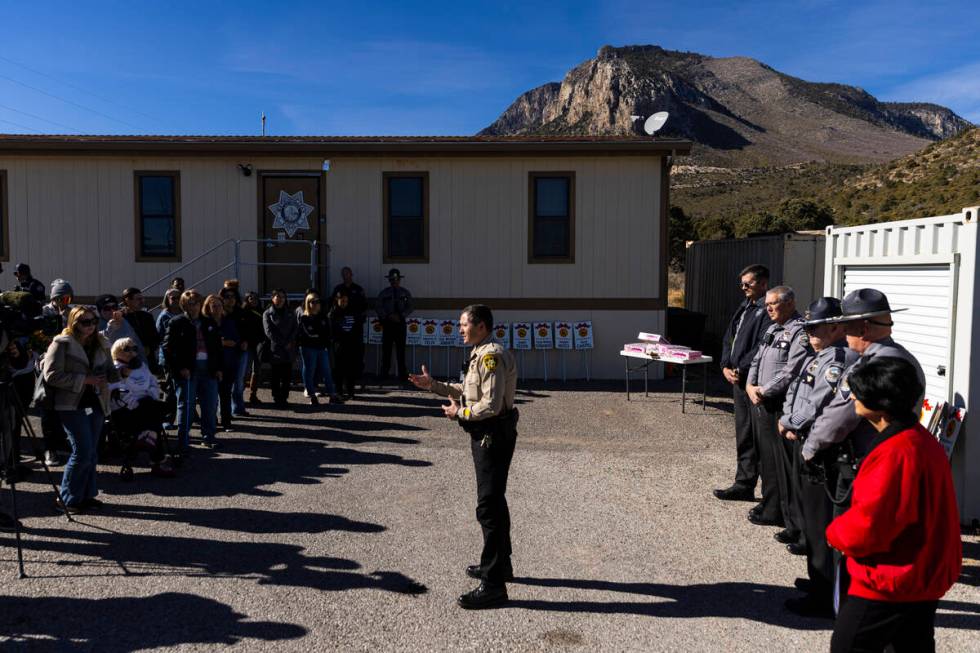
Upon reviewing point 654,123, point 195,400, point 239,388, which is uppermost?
point 654,123

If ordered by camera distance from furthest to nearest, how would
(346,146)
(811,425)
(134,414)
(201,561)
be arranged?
1. (346,146)
2. (134,414)
3. (201,561)
4. (811,425)

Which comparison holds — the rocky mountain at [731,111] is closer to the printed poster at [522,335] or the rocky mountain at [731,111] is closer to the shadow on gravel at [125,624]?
the printed poster at [522,335]

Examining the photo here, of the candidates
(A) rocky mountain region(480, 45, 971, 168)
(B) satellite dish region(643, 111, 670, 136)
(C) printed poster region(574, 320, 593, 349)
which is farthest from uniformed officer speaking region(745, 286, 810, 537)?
(A) rocky mountain region(480, 45, 971, 168)

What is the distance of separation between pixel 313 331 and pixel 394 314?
2.13 metres

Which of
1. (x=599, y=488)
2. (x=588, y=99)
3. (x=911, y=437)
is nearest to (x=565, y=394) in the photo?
(x=599, y=488)

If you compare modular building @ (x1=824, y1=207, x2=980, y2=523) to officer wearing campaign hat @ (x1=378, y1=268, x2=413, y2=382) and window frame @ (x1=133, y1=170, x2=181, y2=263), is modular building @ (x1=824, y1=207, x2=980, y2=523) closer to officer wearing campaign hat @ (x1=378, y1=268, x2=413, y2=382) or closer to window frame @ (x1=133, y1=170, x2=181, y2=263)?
officer wearing campaign hat @ (x1=378, y1=268, x2=413, y2=382)

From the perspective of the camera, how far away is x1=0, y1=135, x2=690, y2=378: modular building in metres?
13.1

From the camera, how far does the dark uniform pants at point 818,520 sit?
14.3 feet

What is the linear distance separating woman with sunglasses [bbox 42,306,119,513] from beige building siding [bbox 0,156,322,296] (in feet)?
24.7

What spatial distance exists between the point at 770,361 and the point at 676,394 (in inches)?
→ 250

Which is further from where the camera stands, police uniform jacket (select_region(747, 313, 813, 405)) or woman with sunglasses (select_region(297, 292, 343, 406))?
woman with sunglasses (select_region(297, 292, 343, 406))

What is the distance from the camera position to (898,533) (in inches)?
108

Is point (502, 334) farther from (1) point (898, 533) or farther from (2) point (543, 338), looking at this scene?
(1) point (898, 533)

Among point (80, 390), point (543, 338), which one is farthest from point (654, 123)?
point (80, 390)
